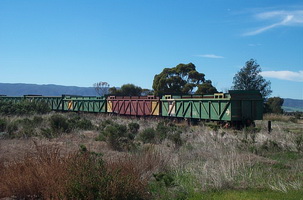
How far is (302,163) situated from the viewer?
10492 mm

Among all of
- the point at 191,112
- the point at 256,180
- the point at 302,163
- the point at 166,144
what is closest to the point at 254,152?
the point at 302,163

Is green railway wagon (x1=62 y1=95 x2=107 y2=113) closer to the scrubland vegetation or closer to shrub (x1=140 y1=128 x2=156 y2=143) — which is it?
shrub (x1=140 y1=128 x2=156 y2=143)

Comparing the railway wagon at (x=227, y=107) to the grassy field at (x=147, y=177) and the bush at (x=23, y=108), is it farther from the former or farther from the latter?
the bush at (x=23, y=108)

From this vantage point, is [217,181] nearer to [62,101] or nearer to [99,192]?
[99,192]

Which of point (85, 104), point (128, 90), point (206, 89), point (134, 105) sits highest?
point (128, 90)

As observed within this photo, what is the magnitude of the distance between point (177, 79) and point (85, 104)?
15.2 m

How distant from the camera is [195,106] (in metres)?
27.3

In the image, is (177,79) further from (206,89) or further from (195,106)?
(195,106)

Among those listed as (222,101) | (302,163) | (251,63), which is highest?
(251,63)

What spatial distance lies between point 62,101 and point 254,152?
38994mm

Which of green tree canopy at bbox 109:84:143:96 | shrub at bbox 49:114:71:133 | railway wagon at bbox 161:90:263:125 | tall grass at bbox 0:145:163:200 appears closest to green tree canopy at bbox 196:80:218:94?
railway wagon at bbox 161:90:263:125

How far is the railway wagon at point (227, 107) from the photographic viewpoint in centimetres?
2378

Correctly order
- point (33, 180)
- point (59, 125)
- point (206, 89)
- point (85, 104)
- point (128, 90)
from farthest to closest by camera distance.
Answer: point (128, 90) < point (206, 89) < point (85, 104) < point (59, 125) < point (33, 180)

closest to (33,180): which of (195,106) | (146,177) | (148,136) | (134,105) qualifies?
(146,177)
